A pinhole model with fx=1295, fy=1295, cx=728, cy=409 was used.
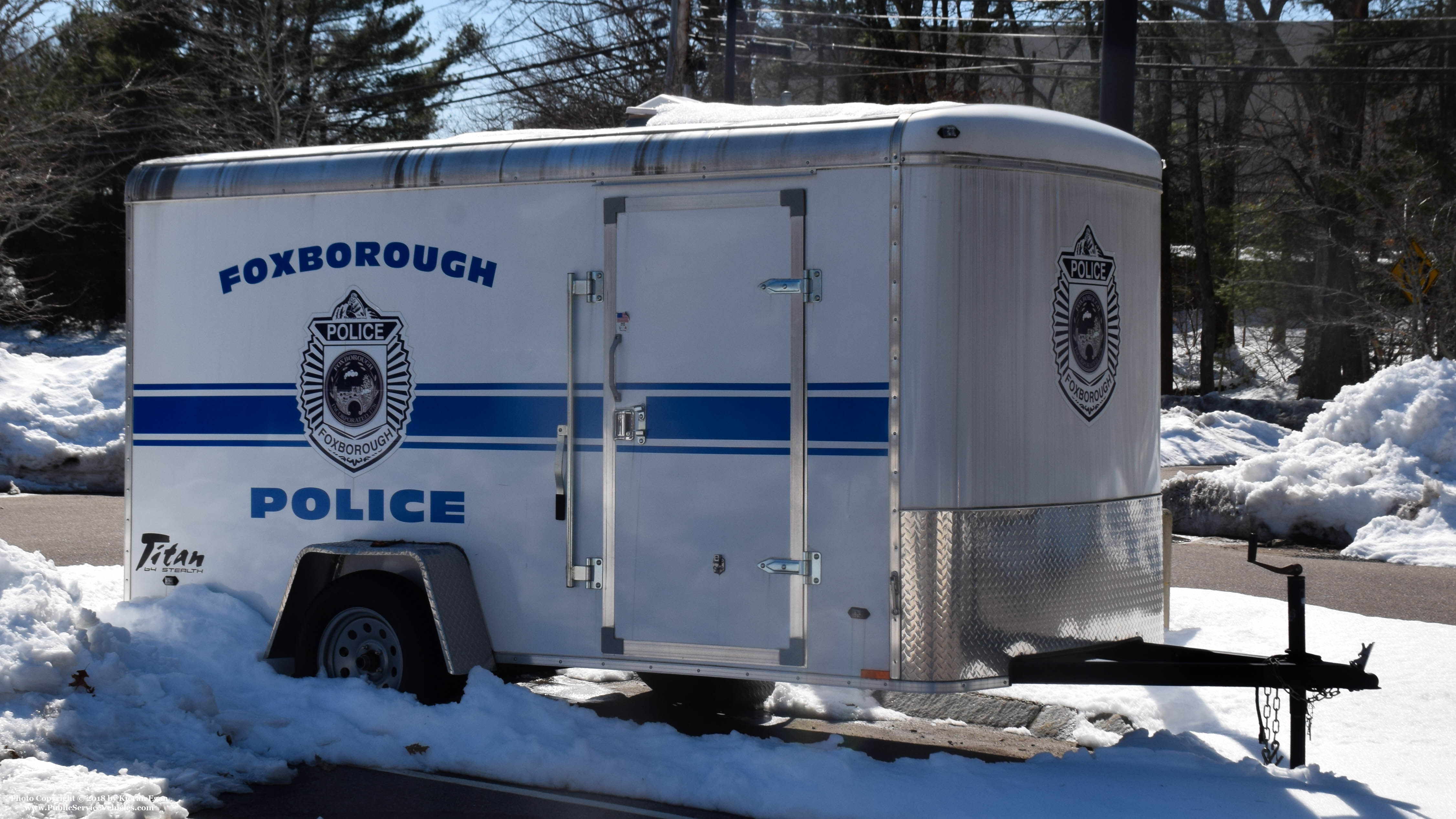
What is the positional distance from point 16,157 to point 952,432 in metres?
19.4

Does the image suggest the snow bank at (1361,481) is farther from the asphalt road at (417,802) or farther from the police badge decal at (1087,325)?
the asphalt road at (417,802)

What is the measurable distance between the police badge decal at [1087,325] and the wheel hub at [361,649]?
3203 millimetres

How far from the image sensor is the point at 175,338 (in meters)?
6.51

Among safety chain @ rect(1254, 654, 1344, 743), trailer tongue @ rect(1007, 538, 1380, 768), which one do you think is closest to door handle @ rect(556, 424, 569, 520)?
trailer tongue @ rect(1007, 538, 1380, 768)

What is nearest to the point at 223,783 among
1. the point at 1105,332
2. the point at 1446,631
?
the point at 1105,332

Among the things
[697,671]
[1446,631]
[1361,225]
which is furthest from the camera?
[1361,225]

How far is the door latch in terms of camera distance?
18.3 feet

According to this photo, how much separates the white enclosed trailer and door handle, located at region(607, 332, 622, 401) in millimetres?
14

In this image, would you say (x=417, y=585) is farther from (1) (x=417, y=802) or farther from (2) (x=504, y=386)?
(1) (x=417, y=802)

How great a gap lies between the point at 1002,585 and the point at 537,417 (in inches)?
85.0

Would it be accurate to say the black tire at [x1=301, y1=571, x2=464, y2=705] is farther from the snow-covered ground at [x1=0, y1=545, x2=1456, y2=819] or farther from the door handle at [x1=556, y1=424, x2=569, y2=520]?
the door handle at [x1=556, y1=424, x2=569, y2=520]

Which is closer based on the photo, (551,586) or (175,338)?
(551,586)

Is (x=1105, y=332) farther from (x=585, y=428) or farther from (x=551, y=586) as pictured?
(x=551, y=586)

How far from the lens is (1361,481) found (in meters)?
13.2
